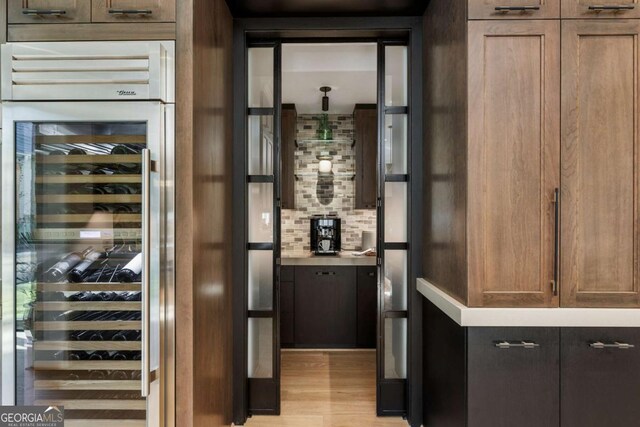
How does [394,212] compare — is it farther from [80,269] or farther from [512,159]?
[80,269]

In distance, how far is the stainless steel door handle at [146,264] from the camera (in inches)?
58.2

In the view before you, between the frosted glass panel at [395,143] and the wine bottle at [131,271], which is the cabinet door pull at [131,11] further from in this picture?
the frosted glass panel at [395,143]

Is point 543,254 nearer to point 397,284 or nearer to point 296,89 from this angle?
point 397,284

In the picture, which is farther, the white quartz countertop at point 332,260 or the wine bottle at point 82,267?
the white quartz countertop at point 332,260

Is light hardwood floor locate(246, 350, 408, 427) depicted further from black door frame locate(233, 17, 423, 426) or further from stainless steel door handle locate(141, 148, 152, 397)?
stainless steel door handle locate(141, 148, 152, 397)

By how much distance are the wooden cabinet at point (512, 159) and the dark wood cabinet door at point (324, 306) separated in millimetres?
2213


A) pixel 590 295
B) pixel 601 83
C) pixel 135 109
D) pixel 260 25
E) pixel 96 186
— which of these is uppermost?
pixel 260 25

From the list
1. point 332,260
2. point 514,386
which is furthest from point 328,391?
point 514,386

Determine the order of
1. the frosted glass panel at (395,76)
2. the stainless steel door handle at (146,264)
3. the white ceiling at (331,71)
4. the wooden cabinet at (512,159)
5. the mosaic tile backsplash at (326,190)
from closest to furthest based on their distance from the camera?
the stainless steel door handle at (146,264) → the wooden cabinet at (512,159) → the frosted glass panel at (395,76) → the white ceiling at (331,71) → the mosaic tile backsplash at (326,190)

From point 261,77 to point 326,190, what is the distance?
2105 mm

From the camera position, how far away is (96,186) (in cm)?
158

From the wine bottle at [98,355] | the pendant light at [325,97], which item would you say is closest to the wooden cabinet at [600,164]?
the wine bottle at [98,355]

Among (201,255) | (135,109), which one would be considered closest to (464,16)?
(135,109)

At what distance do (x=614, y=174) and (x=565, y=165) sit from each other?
8.8 inches
